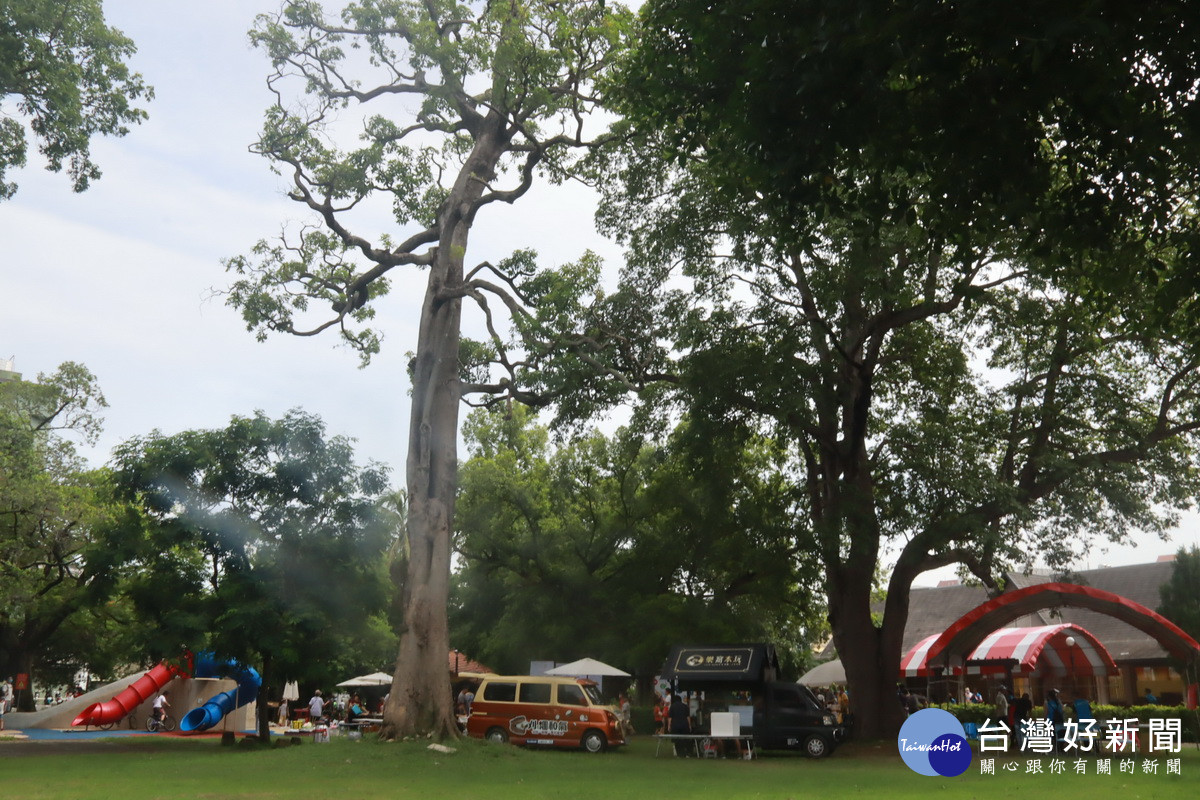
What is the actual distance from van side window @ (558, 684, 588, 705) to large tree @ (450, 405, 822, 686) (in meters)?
5.47

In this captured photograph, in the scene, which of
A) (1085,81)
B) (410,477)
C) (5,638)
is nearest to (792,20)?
(1085,81)

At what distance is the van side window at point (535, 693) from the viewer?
969 inches

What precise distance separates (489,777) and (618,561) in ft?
68.6

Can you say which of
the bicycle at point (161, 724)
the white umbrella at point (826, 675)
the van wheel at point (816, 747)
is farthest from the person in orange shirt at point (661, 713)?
the bicycle at point (161, 724)

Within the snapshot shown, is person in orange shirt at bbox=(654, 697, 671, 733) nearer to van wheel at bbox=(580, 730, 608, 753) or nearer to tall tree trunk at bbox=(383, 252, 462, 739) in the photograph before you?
van wheel at bbox=(580, 730, 608, 753)

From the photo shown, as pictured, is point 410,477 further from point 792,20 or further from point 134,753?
point 792,20

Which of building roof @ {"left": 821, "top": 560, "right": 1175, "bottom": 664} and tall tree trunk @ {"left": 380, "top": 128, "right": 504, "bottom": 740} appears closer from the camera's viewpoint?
tall tree trunk @ {"left": 380, "top": 128, "right": 504, "bottom": 740}

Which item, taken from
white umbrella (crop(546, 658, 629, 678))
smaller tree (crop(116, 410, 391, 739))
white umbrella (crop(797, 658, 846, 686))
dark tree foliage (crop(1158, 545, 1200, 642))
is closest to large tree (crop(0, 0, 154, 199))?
smaller tree (crop(116, 410, 391, 739))

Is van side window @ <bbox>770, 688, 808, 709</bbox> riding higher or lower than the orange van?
higher

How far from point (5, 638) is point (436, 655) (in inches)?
1078

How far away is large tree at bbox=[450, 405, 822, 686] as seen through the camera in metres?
29.5

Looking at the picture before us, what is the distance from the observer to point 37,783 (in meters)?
14.4

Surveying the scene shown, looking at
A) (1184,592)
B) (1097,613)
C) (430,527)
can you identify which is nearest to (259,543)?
(430,527)

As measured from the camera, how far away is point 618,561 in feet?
121
